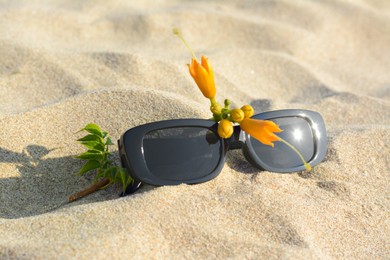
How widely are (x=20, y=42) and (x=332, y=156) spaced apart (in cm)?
163

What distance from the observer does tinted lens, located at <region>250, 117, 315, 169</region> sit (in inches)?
77.0

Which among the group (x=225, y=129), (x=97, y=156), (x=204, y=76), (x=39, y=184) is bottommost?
(x=39, y=184)

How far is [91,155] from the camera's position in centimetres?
188

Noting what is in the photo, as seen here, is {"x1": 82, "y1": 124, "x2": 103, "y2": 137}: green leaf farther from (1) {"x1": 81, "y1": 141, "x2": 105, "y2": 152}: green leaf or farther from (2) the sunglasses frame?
(2) the sunglasses frame

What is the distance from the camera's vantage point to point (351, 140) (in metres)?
2.26

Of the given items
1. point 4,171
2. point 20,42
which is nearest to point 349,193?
point 4,171

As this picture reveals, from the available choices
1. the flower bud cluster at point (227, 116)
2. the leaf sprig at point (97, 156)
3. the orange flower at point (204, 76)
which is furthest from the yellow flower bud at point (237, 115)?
the leaf sprig at point (97, 156)

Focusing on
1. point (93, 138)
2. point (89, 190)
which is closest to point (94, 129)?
point (93, 138)

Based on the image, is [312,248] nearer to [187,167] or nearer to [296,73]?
[187,167]

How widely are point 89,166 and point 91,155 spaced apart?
4cm

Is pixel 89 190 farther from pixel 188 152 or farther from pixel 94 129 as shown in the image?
pixel 188 152

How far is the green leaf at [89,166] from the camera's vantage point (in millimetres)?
1853

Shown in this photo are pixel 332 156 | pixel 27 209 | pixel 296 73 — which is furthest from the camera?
pixel 296 73

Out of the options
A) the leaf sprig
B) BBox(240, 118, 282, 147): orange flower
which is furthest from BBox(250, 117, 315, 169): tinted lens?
the leaf sprig
